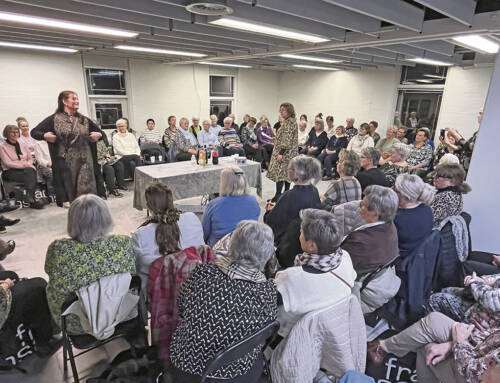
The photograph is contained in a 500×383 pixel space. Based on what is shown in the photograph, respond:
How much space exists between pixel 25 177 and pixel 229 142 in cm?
369

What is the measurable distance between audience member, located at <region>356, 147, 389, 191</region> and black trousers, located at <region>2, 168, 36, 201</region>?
14.4ft

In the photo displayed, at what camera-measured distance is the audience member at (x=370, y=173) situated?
3.09 m

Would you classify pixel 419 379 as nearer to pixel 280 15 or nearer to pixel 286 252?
pixel 286 252

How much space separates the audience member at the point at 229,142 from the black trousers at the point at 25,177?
342 centimetres

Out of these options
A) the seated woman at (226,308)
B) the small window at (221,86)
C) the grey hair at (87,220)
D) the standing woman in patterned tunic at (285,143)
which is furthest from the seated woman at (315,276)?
the small window at (221,86)

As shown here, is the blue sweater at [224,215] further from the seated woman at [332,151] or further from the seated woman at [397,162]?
the seated woman at [332,151]

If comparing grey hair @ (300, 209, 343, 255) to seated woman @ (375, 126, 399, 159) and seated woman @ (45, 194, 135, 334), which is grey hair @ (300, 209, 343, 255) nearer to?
seated woman @ (45, 194, 135, 334)

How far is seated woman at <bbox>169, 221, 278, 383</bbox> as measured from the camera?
122 centimetres

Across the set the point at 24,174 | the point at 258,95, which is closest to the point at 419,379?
the point at 24,174

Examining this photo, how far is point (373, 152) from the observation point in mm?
3301

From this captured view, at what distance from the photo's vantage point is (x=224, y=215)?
2283mm

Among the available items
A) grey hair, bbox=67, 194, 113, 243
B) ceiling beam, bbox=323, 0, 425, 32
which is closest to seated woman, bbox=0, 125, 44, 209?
grey hair, bbox=67, 194, 113, 243

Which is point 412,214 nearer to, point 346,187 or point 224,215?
point 346,187

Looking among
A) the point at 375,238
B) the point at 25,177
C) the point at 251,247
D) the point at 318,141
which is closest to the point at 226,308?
the point at 251,247
